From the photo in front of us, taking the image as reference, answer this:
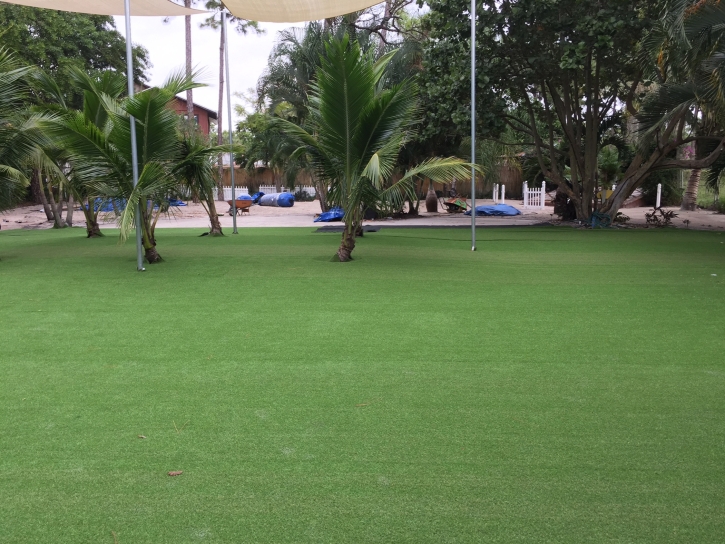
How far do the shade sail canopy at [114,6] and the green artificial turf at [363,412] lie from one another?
7.67m

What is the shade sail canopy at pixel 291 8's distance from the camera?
12883mm

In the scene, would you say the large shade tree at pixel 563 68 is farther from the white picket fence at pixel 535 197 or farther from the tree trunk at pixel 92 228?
the white picket fence at pixel 535 197

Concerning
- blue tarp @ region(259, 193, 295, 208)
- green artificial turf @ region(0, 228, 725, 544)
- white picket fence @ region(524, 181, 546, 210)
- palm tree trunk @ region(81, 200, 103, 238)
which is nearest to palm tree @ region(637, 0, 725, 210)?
green artificial turf @ region(0, 228, 725, 544)

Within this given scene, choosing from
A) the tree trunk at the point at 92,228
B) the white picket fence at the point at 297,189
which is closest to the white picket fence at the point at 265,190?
the white picket fence at the point at 297,189

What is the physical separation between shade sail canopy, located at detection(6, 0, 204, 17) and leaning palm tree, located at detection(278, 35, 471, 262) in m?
5.17

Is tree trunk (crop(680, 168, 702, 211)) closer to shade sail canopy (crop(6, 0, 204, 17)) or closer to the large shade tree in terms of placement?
the large shade tree

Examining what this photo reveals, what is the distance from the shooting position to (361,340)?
17.7 ft

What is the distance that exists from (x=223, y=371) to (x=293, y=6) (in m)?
10.7

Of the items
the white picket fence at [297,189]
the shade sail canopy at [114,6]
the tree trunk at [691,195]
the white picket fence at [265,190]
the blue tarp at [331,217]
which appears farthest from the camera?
the white picket fence at [265,190]

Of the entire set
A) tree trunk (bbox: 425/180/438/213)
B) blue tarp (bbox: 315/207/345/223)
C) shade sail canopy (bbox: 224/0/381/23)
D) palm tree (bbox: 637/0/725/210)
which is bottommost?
blue tarp (bbox: 315/207/345/223)

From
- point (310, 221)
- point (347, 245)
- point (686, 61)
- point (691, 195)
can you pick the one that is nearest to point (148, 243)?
point (347, 245)

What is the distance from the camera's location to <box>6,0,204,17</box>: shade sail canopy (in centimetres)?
1302

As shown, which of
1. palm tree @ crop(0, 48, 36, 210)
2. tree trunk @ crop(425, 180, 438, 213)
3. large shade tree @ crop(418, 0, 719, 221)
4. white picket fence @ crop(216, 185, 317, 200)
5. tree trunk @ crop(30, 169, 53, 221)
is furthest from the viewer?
white picket fence @ crop(216, 185, 317, 200)

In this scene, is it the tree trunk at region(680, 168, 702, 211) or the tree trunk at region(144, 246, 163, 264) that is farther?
the tree trunk at region(680, 168, 702, 211)
